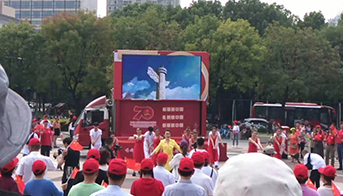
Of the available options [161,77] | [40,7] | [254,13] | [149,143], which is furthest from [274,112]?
[40,7]

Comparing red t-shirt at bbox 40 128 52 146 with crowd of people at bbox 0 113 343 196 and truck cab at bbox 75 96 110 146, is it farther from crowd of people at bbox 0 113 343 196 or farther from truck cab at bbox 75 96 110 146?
truck cab at bbox 75 96 110 146

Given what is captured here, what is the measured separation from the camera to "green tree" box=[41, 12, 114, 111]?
5122 cm

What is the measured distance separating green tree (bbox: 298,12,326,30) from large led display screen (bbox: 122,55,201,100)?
48.4 metres

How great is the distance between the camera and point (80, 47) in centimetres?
5175

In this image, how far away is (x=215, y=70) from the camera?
5147cm

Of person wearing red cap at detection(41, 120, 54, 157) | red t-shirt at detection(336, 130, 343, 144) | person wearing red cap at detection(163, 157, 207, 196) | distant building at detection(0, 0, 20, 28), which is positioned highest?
distant building at detection(0, 0, 20, 28)

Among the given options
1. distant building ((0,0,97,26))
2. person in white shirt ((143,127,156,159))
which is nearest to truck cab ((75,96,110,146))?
person in white shirt ((143,127,156,159))

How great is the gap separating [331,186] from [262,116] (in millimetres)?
46899

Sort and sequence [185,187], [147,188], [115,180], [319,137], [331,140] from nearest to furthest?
[115,180] → [185,187] → [147,188] → [331,140] → [319,137]

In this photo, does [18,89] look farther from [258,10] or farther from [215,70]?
[258,10]

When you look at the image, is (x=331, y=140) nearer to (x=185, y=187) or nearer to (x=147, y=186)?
(x=147, y=186)

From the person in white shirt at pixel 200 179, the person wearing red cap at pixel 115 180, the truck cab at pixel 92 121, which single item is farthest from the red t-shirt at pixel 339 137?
the person wearing red cap at pixel 115 180

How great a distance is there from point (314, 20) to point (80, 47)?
3122 cm

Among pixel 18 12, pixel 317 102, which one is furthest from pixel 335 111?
pixel 18 12
